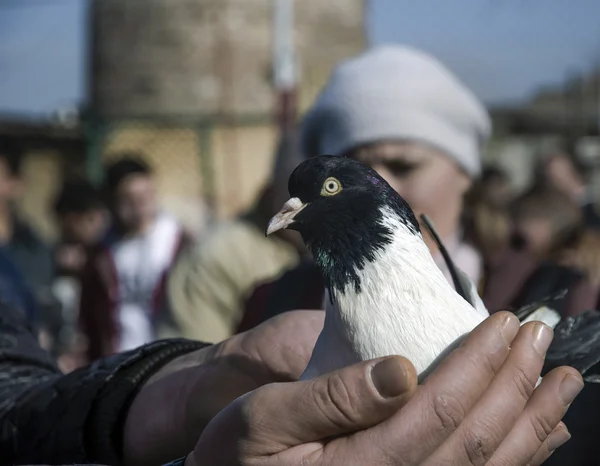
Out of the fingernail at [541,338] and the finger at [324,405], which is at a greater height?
the fingernail at [541,338]

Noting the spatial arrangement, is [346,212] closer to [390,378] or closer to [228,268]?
[390,378]

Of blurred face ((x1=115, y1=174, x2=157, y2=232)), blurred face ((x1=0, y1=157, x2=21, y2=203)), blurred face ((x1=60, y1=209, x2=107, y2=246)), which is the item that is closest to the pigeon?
blurred face ((x1=0, y1=157, x2=21, y2=203))

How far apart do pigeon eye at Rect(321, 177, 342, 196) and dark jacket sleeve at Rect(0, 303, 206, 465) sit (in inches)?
21.7

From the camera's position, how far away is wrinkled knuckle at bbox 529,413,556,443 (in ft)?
4.66

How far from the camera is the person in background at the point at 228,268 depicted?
4426 mm

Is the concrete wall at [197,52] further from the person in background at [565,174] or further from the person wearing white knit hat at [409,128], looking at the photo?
the person wearing white knit hat at [409,128]

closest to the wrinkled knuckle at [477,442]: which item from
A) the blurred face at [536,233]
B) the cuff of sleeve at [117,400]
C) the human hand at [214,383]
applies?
the human hand at [214,383]

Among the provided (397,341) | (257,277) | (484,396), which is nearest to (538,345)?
(484,396)

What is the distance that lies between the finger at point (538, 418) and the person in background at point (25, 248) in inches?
174

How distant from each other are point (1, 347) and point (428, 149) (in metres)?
1.58

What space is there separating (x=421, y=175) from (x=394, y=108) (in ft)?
0.75

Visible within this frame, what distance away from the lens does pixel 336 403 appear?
4.44 ft

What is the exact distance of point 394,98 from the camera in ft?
10.4

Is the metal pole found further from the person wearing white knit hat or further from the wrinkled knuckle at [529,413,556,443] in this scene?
the wrinkled knuckle at [529,413,556,443]
